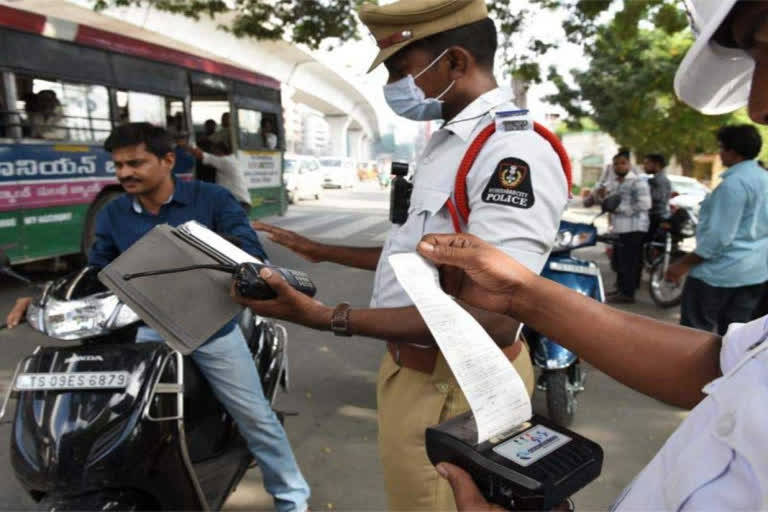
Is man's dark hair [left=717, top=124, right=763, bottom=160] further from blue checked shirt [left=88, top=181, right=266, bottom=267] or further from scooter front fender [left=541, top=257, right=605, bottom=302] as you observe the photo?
blue checked shirt [left=88, top=181, right=266, bottom=267]

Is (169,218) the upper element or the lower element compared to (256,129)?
lower

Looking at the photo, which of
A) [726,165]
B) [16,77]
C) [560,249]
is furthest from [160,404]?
[16,77]

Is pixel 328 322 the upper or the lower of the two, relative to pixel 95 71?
lower

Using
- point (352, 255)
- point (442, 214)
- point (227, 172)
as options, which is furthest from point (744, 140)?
point (227, 172)

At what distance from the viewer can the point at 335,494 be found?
2.70 m

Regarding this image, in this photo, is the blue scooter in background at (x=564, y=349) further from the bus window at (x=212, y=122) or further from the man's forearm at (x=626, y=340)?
the bus window at (x=212, y=122)

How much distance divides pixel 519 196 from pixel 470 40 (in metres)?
0.49

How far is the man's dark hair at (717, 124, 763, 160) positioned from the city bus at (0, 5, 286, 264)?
→ 6.34 m

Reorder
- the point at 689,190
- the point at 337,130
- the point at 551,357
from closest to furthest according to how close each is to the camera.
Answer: the point at 551,357 < the point at 689,190 < the point at 337,130

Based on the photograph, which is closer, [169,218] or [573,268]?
[169,218]

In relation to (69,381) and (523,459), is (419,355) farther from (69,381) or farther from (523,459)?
(69,381)

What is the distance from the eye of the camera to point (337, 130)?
46906mm

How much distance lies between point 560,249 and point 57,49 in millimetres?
6033

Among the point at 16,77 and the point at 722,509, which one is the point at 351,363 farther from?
the point at 16,77
